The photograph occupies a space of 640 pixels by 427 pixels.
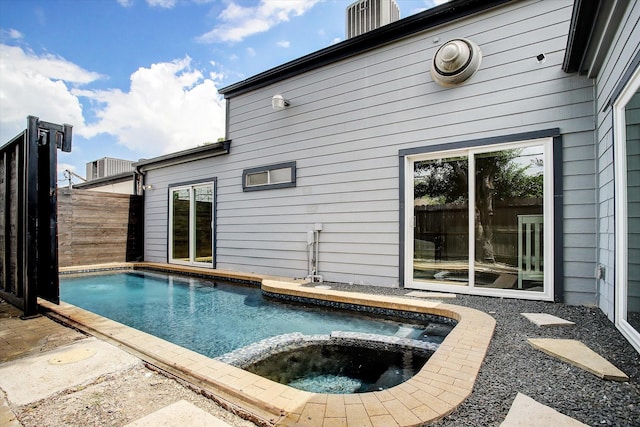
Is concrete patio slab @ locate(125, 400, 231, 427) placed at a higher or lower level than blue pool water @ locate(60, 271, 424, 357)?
higher

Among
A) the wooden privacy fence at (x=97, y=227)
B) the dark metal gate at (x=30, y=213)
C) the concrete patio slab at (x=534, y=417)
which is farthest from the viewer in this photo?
the wooden privacy fence at (x=97, y=227)

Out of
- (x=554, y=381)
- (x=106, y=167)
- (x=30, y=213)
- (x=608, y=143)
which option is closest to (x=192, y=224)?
(x=30, y=213)

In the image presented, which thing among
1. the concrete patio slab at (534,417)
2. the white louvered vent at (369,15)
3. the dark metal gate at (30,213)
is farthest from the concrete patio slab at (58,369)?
the white louvered vent at (369,15)

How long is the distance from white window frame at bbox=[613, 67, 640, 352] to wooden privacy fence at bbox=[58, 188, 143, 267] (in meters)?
9.67

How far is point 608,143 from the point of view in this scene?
115 inches

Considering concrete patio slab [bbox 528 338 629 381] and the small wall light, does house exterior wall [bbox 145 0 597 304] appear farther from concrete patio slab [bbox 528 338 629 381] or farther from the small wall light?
concrete patio slab [bbox 528 338 629 381]

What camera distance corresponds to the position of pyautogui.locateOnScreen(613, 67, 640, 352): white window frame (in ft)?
8.15

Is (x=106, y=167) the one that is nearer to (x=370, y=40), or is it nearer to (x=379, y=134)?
(x=370, y=40)

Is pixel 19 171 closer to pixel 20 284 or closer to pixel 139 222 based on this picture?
pixel 20 284

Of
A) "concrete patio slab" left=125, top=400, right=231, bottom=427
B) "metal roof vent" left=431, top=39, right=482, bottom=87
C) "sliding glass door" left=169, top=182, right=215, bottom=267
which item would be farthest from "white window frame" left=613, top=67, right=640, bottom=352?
"sliding glass door" left=169, top=182, right=215, bottom=267

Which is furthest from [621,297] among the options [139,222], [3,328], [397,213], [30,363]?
[139,222]

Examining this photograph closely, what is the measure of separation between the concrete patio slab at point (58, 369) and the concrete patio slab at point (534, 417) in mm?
2199

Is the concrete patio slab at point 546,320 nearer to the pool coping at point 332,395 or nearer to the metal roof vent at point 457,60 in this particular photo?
the pool coping at point 332,395

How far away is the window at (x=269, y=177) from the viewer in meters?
5.96
